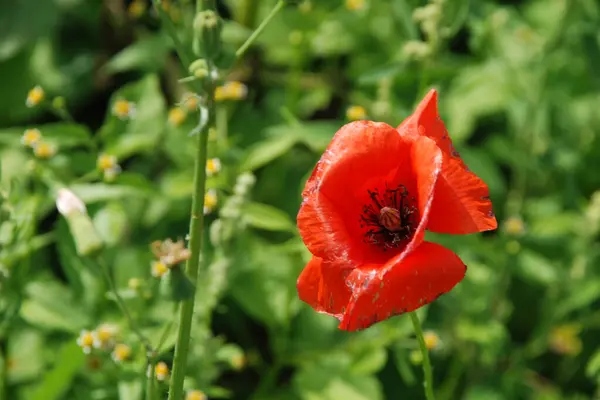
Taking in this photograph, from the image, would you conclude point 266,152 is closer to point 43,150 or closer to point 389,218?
point 43,150

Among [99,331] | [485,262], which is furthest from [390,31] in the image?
[99,331]

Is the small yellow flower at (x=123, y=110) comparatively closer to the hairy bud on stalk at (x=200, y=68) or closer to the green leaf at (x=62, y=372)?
the green leaf at (x=62, y=372)

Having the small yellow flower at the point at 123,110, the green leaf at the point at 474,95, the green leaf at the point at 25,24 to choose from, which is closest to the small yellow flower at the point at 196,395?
the small yellow flower at the point at 123,110

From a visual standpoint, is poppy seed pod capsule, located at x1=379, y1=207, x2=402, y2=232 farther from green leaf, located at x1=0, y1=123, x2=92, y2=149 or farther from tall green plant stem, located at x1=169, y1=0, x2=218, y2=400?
green leaf, located at x1=0, y1=123, x2=92, y2=149

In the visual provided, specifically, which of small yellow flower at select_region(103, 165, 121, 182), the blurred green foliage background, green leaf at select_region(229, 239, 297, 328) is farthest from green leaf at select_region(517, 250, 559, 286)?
small yellow flower at select_region(103, 165, 121, 182)

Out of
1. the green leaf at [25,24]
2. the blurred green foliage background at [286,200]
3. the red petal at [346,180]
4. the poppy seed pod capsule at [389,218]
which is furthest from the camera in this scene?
the green leaf at [25,24]

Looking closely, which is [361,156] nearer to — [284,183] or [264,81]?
[284,183]
